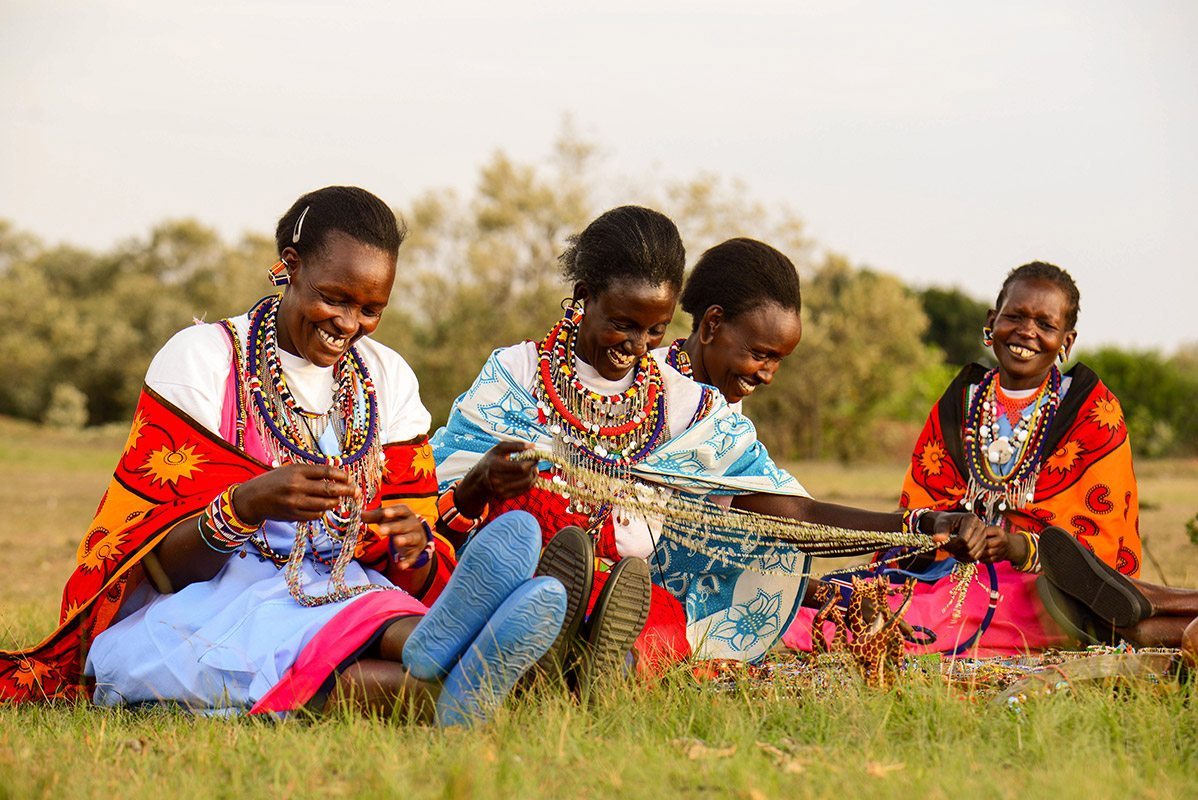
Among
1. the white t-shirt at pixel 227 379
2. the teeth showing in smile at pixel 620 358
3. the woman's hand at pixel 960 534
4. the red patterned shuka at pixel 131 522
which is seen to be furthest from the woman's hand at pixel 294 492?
the woman's hand at pixel 960 534

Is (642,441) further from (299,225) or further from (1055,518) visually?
(1055,518)

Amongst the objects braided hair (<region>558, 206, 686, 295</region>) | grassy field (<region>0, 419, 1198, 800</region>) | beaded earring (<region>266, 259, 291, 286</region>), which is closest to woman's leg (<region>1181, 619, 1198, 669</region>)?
grassy field (<region>0, 419, 1198, 800</region>)

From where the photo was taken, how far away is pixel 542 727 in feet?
12.0

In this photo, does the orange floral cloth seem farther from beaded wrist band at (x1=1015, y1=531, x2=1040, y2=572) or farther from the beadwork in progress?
the beadwork in progress

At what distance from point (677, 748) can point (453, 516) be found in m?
1.52

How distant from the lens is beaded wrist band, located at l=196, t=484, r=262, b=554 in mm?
4004

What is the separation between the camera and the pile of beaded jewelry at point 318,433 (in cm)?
426

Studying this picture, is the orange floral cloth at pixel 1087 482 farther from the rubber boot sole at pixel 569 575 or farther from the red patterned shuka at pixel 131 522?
the red patterned shuka at pixel 131 522

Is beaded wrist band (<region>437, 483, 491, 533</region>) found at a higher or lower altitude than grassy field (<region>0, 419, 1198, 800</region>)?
higher

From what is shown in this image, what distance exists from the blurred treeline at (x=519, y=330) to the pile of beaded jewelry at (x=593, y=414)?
55.2ft

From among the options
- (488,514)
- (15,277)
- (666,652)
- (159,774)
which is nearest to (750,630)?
(666,652)

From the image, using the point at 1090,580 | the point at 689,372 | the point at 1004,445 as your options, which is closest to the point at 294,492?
the point at 689,372

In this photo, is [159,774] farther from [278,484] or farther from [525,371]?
[525,371]

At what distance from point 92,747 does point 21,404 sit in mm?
30880
